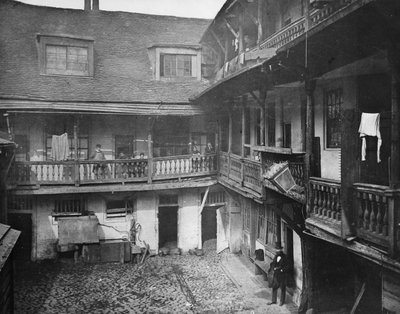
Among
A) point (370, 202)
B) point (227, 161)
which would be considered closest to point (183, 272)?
point (227, 161)

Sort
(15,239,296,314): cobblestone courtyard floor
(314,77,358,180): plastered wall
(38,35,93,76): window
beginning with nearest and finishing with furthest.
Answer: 1. (314,77,358,180): plastered wall
2. (15,239,296,314): cobblestone courtyard floor
3. (38,35,93,76): window

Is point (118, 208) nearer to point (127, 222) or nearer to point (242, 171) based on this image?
point (127, 222)

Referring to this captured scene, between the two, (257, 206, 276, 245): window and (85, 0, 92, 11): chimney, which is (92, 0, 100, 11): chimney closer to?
(85, 0, 92, 11): chimney

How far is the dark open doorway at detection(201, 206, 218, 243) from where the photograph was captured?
21.6m

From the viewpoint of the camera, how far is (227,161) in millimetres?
17328

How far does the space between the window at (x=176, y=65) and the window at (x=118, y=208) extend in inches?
301

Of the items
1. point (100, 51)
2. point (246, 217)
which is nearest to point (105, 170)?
point (246, 217)

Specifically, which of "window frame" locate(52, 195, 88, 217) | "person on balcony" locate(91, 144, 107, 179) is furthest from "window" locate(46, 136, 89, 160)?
"window frame" locate(52, 195, 88, 217)

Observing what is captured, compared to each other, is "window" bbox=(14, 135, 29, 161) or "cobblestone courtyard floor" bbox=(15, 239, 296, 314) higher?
"window" bbox=(14, 135, 29, 161)

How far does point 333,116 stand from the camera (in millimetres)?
10820

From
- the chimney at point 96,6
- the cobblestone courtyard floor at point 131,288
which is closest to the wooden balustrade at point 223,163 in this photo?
the cobblestone courtyard floor at point 131,288

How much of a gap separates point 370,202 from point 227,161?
420 inches

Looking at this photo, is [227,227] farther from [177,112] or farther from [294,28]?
[294,28]

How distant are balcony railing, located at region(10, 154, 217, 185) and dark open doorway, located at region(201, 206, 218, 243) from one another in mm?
3562
